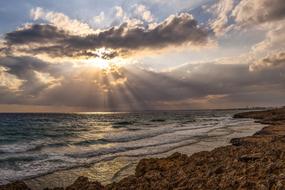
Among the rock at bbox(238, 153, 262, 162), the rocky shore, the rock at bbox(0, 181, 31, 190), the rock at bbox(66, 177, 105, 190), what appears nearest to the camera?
the rocky shore

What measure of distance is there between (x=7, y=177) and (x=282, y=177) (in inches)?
552

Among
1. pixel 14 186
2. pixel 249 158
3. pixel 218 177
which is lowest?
pixel 14 186

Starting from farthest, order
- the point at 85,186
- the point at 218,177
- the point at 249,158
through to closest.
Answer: the point at 249,158, the point at 85,186, the point at 218,177

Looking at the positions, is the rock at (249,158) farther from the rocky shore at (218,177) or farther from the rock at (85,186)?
the rock at (85,186)

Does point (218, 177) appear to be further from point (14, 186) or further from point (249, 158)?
point (14, 186)

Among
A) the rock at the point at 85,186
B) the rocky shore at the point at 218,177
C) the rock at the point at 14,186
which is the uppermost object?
the rocky shore at the point at 218,177

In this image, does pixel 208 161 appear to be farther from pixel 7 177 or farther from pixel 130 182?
pixel 7 177

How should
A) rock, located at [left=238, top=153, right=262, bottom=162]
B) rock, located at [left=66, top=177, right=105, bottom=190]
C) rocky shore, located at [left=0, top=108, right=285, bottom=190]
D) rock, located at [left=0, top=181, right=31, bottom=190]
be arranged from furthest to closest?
rock, located at [left=0, top=181, right=31, bottom=190] < rock, located at [left=238, top=153, right=262, bottom=162] < rock, located at [left=66, top=177, right=105, bottom=190] < rocky shore, located at [left=0, top=108, right=285, bottom=190]

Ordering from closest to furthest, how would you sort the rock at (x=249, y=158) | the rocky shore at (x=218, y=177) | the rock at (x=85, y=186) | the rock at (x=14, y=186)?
1. the rocky shore at (x=218, y=177)
2. the rock at (x=85, y=186)
3. the rock at (x=249, y=158)
4. the rock at (x=14, y=186)

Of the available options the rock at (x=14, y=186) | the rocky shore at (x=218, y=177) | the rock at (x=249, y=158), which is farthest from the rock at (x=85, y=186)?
the rock at (x=249, y=158)

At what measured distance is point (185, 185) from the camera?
350 inches

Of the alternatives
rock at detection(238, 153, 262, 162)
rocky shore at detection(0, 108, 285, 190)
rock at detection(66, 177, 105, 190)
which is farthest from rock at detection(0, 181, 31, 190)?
rock at detection(238, 153, 262, 162)

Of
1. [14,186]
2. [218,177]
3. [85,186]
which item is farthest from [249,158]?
[14,186]

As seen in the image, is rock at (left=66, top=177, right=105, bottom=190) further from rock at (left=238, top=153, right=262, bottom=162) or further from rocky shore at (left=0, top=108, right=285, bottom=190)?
rock at (left=238, top=153, right=262, bottom=162)
